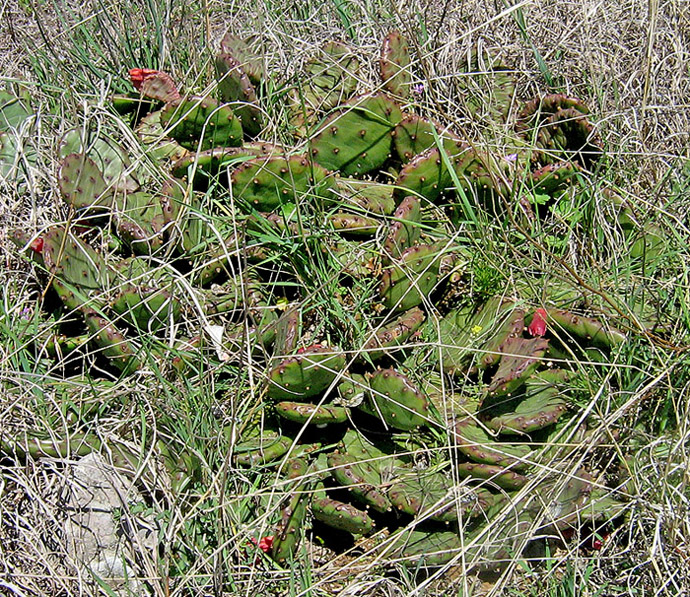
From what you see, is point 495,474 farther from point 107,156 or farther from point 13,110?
point 13,110

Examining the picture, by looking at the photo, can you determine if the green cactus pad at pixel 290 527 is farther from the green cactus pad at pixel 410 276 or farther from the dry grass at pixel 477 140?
the green cactus pad at pixel 410 276

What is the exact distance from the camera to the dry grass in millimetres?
1792

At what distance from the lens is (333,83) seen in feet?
8.10

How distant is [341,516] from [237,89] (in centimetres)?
131

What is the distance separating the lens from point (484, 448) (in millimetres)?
1840

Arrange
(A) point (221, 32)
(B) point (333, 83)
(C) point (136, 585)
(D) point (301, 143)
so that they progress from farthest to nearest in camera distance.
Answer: (A) point (221, 32) < (B) point (333, 83) < (D) point (301, 143) < (C) point (136, 585)

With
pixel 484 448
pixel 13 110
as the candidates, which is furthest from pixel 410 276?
pixel 13 110

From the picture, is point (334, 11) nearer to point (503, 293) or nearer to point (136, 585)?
point (503, 293)

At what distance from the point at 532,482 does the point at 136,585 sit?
1002 millimetres

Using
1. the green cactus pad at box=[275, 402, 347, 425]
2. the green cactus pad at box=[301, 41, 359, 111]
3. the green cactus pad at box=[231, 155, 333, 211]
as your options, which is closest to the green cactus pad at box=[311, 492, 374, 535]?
the green cactus pad at box=[275, 402, 347, 425]

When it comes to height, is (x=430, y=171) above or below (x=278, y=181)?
below

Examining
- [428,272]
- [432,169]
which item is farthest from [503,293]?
[432,169]

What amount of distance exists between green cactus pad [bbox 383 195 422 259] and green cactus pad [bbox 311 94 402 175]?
23 cm

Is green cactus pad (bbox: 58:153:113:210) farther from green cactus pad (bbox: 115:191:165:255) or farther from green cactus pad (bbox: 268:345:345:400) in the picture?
green cactus pad (bbox: 268:345:345:400)
